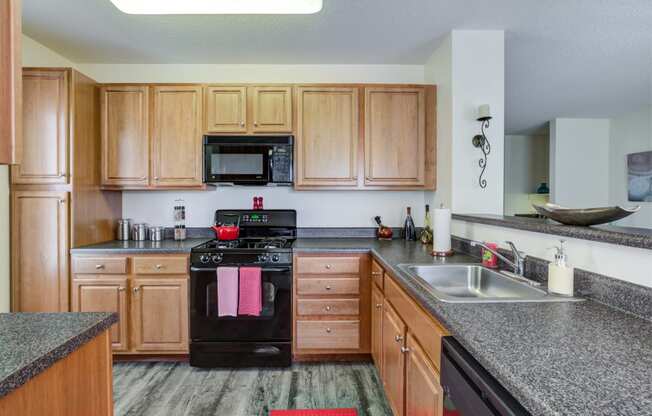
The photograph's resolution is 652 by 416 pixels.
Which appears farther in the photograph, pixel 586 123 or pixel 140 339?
pixel 586 123

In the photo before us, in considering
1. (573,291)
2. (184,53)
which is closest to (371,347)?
(573,291)

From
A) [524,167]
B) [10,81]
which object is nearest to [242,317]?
[10,81]

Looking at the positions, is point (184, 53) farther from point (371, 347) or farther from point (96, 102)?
point (371, 347)

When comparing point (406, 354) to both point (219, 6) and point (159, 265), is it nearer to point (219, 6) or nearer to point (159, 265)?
point (159, 265)

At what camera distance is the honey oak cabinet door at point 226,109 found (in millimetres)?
2777

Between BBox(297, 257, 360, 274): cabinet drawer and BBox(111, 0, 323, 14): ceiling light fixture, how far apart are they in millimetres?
1640

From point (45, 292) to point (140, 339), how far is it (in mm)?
731

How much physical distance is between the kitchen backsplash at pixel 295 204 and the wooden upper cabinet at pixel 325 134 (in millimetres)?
386

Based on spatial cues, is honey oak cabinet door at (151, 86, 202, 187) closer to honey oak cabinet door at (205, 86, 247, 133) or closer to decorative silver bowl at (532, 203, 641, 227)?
honey oak cabinet door at (205, 86, 247, 133)

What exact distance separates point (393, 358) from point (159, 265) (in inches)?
68.4

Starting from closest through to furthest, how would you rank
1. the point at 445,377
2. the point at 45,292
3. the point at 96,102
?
the point at 445,377 → the point at 45,292 → the point at 96,102

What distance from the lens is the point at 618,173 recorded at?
16.8ft

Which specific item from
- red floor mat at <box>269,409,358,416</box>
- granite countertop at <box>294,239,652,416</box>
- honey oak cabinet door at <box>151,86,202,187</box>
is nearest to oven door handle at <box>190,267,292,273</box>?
honey oak cabinet door at <box>151,86,202,187</box>

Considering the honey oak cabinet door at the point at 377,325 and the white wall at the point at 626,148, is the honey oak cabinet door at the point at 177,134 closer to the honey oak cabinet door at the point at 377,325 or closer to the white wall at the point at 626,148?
the honey oak cabinet door at the point at 377,325
